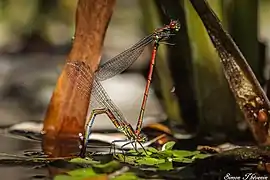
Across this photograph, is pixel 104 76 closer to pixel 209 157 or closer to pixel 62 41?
pixel 209 157

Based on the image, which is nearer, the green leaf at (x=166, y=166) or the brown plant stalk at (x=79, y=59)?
the green leaf at (x=166, y=166)

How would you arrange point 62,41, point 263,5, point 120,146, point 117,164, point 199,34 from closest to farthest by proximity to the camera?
1. point 117,164
2. point 120,146
3. point 199,34
4. point 263,5
5. point 62,41

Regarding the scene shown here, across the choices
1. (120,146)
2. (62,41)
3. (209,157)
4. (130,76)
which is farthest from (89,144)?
(62,41)

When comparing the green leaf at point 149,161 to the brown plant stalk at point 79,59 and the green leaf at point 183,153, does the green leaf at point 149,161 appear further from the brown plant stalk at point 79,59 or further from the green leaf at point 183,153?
the brown plant stalk at point 79,59

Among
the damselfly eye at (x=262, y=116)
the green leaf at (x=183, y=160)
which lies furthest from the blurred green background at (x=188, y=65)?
the green leaf at (x=183, y=160)

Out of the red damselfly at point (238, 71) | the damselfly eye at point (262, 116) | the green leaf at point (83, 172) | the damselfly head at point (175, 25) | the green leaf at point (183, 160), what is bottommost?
the green leaf at point (83, 172)

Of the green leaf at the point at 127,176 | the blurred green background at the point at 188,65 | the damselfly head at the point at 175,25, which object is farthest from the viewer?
the blurred green background at the point at 188,65

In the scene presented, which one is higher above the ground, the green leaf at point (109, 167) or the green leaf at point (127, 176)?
the green leaf at point (109, 167)

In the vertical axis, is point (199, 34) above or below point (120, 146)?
above
